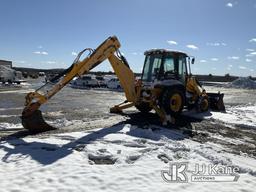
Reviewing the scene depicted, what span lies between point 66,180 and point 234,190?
10.5ft

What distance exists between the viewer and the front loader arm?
37.7 feet

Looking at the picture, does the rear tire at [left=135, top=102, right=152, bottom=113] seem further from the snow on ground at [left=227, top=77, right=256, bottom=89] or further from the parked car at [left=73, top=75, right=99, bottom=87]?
the snow on ground at [left=227, top=77, right=256, bottom=89]

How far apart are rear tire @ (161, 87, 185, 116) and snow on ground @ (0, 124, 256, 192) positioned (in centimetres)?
352

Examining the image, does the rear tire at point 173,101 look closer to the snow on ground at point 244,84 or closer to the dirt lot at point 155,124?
the dirt lot at point 155,124

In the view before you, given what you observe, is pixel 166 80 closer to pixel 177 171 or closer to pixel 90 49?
pixel 90 49

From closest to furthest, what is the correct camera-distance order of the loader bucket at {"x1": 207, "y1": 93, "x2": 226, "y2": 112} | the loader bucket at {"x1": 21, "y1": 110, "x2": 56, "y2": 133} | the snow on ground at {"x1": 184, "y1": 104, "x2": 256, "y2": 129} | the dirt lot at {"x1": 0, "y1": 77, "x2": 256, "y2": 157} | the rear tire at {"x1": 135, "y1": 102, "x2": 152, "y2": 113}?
1. the dirt lot at {"x1": 0, "y1": 77, "x2": 256, "y2": 157}
2. the loader bucket at {"x1": 21, "y1": 110, "x2": 56, "y2": 133}
3. the snow on ground at {"x1": 184, "y1": 104, "x2": 256, "y2": 129}
4. the rear tire at {"x1": 135, "y1": 102, "x2": 152, "y2": 113}
5. the loader bucket at {"x1": 207, "y1": 93, "x2": 226, "y2": 112}

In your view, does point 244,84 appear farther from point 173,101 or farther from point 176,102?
point 173,101

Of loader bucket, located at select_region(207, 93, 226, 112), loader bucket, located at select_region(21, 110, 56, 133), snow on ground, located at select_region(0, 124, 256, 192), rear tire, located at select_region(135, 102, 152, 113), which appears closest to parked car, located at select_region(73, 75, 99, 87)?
loader bucket, located at select_region(207, 93, 226, 112)

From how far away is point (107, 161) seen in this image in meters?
8.19

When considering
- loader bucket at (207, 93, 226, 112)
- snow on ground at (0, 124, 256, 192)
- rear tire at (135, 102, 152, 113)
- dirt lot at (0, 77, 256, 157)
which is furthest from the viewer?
loader bucket at (207, 93, 226, 112)

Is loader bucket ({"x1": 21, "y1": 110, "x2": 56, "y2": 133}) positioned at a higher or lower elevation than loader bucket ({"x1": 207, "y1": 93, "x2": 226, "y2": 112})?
lower

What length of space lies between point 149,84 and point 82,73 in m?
3.89

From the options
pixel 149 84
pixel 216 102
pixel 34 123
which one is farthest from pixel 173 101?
pixel 34 123

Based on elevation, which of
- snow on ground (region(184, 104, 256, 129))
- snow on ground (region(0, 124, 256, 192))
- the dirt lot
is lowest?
snow on ground (region(0, 124, 256, 192))
